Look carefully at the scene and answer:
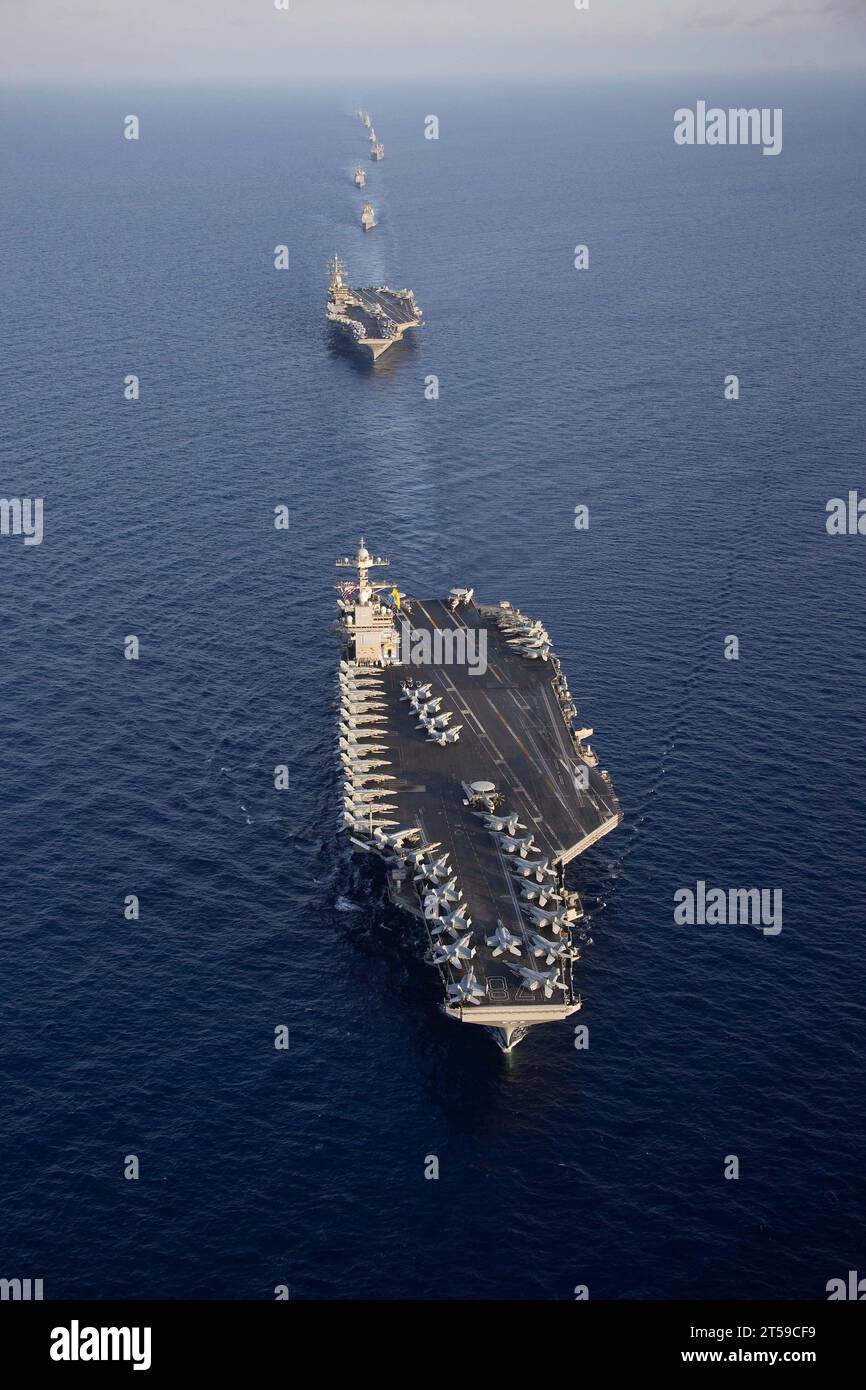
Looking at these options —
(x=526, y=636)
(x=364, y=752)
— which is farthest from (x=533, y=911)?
(x=526, y=636)

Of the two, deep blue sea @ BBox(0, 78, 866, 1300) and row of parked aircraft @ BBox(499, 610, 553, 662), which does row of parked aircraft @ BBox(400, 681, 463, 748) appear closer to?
deep blue sea @ BBox(0, 78, 866, 1300)

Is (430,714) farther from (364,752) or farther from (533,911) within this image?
(533,911)

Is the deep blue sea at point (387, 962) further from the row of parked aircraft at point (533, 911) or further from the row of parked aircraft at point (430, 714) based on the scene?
the row of parked aircraft at point (430, 714)

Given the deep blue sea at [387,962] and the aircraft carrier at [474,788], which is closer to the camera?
the deep blue sea at [387,962]

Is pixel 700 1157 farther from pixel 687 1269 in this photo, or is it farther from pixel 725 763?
pixel 725 763

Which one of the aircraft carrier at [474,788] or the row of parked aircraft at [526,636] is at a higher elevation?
the row of parked aircraft at [526,636]

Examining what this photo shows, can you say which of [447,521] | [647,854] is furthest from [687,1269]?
[447,521]

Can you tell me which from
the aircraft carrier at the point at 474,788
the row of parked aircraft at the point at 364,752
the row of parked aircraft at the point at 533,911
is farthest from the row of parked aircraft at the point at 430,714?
the row of parked aircraft at the point at 533,911

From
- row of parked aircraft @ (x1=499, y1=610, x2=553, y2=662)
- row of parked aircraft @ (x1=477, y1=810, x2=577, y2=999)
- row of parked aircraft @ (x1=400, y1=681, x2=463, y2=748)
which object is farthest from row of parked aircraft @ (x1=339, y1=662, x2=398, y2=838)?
row of parked aircraft @ (x1=499, y1=610, x2=553, y2=662)
